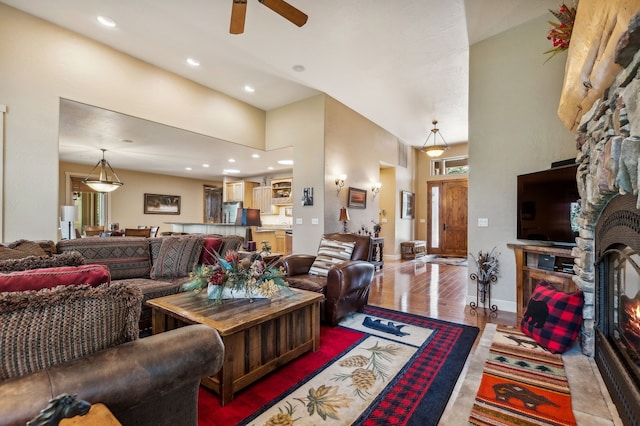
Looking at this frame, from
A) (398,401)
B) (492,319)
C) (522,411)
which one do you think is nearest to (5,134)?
(398,401)

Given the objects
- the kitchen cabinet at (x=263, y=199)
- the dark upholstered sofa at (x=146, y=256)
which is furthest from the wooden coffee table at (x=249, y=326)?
the kitchen cabinet at (x=263, y=199)

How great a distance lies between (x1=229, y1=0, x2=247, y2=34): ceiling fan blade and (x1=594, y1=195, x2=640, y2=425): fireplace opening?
2709 millimetres

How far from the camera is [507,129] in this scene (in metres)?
3.48

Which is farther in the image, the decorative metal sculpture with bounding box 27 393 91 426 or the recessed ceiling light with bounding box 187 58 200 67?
the recessed ceiling light with bounding box 187 58 200 67

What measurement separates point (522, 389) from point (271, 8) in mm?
3159

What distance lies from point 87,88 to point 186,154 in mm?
2914

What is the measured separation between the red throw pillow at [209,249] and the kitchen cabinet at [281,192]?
4646 millimetres

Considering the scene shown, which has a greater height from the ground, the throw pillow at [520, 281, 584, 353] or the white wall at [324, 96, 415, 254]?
the white wall at [324, 96, 415, 254]

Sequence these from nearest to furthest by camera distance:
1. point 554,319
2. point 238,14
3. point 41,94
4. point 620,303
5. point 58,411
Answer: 1. point 58,411
2. point 620,303
3. point 554,319
4. point 238,14
5. point 41,94

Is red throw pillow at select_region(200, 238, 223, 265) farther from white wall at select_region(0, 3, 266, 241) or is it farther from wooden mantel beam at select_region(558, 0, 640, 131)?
wooden mantel beam at select_region(558, 0, 640, 131)

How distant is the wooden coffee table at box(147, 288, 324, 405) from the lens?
1766 millimetres

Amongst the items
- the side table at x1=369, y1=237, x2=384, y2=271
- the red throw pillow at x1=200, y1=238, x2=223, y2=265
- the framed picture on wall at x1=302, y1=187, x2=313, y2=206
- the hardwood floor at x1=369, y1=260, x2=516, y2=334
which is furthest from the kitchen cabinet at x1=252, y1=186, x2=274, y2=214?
the red throw pillow at x1=200, y1=238, x2=223, y2=265

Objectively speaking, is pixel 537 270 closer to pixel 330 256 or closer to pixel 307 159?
pixel 330 256

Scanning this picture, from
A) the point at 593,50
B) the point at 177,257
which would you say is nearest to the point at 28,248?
the point at 177,257
